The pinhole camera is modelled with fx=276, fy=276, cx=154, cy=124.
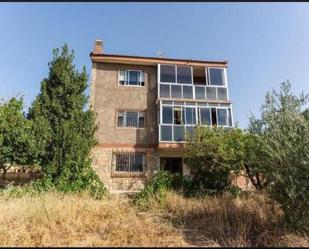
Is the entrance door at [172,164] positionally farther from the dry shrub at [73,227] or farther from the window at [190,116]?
the dry shrub at [73,227]

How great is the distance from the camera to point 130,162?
2042 cm

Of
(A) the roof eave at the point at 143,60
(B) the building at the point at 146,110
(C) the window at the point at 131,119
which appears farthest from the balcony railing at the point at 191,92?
(C) the window at the point at 131,119

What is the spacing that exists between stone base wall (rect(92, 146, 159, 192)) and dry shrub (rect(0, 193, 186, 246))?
9.69m

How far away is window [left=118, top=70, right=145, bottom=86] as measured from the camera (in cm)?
2214

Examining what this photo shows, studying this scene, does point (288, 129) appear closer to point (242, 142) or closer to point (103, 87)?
point (242, 142)

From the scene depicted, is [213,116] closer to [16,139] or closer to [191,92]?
[191,92]

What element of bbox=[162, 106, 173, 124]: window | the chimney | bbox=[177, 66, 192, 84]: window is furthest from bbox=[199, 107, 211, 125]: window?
the chimney

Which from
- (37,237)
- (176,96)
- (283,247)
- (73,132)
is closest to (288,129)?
(283,247)

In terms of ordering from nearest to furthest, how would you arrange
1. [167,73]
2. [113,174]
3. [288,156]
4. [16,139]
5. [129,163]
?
[288,156]
[16,139]
[113,174]
[129,163]
[167,73]

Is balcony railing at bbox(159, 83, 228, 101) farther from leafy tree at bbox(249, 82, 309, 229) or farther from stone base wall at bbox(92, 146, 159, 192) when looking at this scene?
leafy tree at bbox(249, 82, 309, 229)

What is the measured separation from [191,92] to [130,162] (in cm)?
726

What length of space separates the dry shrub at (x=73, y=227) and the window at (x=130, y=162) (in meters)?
10.1

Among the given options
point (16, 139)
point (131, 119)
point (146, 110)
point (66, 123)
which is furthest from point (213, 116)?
point (16, 139)

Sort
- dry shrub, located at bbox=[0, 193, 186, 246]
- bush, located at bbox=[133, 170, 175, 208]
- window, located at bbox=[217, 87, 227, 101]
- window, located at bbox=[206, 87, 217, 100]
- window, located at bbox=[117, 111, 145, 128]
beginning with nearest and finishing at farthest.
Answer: dry shrub, located at bbox=[0, 193, 186, 246], bush, located at bbox=[133, 170, 175, 208], window, located at bbox=[117, 111, 145, 128], window, located at bbox=[206, 87, 217, 100], window, located at bbox=[217, 87, 227, 101]
